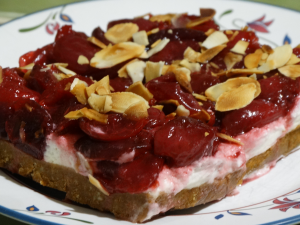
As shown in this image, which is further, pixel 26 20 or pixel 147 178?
pixel 26 20

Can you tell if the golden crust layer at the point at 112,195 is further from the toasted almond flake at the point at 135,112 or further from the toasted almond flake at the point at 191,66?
the toasted almond flake at the point at 191,66

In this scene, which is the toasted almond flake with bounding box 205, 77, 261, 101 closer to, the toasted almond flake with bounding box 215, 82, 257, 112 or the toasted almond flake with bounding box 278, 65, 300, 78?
the toasted almond flake with bounding box 215, 82, 257, 112

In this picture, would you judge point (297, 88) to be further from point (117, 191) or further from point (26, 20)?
point (26, 20)

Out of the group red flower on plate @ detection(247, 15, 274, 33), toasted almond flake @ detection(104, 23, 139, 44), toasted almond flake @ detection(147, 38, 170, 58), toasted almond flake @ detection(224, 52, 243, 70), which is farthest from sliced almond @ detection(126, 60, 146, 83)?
red flower on plate @ detection(247, 15, 274, 33)

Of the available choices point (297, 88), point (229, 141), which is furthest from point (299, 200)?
point (297, 88)

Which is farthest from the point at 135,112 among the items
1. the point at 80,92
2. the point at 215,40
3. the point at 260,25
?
the point at 260,25

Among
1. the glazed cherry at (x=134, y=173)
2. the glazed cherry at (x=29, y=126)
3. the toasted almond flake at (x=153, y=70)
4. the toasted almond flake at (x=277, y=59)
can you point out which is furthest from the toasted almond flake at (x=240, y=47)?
the glazed cherry at (x=29, y=126)
